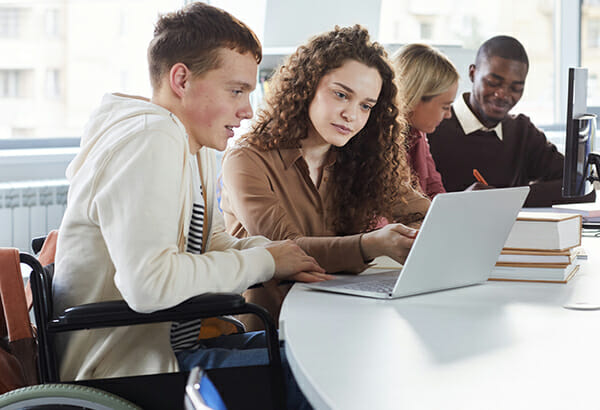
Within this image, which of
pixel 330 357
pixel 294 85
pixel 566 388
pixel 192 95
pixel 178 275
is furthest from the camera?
pixel 294 85

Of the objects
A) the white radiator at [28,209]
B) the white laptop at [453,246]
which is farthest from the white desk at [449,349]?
the white radiator at [28,209]

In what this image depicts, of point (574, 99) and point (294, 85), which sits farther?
point (294, 85)

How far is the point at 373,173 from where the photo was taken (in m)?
1.95

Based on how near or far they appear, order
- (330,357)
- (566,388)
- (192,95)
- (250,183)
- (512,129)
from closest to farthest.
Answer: (566,388), (330,357), (192,95), (250,183), (512,129)

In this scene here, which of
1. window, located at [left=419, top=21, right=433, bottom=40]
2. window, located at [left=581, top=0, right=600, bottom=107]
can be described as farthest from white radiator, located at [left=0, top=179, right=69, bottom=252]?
window, located at [left=581, top=0, right=600, bottom=107]

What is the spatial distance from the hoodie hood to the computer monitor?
0.99 metres

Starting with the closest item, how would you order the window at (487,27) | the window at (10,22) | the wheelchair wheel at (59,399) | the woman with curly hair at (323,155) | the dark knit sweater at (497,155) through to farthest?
the wheelchair wheel at (59,399), the woman with curly hair at (323,155), the dark knit sweater at (497,155), the window at (10,22), the window at (487,27)

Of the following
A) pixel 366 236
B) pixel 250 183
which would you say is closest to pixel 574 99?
pixel 366 236

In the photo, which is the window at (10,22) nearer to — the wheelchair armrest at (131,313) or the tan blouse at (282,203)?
the tan blouse at (282,203)

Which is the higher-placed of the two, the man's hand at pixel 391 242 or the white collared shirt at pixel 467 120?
the white collared shirt at pixel 467 120

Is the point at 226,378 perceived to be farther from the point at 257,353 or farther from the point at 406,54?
the point at 406,54

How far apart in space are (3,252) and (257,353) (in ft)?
1.53

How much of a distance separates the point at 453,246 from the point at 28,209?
2846 millimetres

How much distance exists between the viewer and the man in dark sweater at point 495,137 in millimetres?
3010
